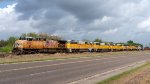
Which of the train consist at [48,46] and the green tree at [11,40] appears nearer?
the train consist at [48,46]

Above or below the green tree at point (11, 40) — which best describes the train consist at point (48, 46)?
below

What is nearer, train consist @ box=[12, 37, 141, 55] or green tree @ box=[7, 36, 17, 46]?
train consist @ box=[12, 37, 141, 55]

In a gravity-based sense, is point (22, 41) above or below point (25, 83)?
above

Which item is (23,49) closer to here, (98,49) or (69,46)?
(69,46)

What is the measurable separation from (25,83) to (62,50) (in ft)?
175

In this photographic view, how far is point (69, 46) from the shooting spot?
73.6 m

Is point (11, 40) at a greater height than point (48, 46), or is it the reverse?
point (11, 40)

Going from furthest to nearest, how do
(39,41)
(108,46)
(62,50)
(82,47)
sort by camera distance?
(108,46) < (82,47) < (62,50) < (39,41)

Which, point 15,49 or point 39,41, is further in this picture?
point 39,41

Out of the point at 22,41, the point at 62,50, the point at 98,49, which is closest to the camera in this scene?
the point at 22,41

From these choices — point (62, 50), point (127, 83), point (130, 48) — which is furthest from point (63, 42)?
point (130, 48)

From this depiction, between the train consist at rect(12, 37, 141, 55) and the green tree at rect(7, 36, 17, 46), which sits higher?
the green tree at rect(7, 36, 17, 46)

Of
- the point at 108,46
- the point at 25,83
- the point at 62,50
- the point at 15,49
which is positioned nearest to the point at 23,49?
the point at 15,49

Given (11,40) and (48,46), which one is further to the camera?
(11,40)
